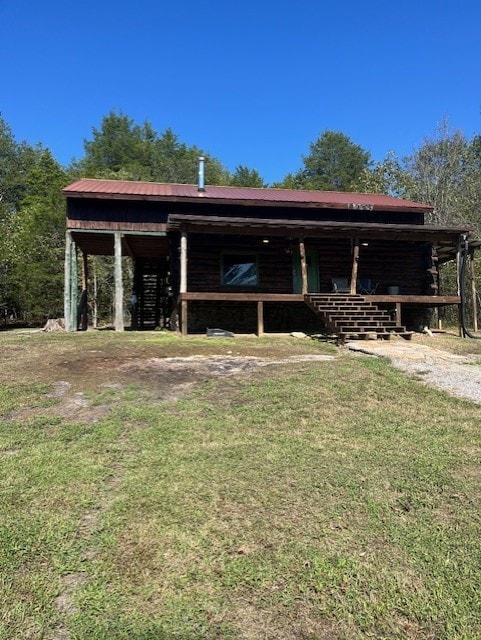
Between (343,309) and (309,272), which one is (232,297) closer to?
(343,309)

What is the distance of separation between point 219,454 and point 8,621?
208cm

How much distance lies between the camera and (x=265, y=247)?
52.1ft

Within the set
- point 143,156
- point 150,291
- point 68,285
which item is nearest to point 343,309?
point 68,285

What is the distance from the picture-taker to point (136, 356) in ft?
28.3

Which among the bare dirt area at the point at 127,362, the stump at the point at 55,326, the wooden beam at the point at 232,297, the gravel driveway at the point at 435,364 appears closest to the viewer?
the bare dirt area at the point at 127,362

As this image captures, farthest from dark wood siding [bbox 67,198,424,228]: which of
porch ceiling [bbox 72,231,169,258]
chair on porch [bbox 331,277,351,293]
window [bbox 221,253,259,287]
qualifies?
chair on porch [bbox 331,277,351,293]

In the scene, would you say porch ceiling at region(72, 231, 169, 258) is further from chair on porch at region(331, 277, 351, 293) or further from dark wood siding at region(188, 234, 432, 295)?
chair on porch at region(331, 277, 351, 293)

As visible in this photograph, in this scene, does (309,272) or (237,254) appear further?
(309,272)

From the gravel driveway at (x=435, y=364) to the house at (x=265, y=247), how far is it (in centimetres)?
311

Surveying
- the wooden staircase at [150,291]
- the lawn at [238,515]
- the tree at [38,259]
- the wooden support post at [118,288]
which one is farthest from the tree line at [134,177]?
the lawn at [238,515]

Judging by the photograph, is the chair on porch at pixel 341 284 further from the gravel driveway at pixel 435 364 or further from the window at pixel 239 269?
the gravel driveway at pixel 435 364

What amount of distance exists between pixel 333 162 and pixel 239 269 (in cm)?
4222

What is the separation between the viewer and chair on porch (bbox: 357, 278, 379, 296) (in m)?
16.3

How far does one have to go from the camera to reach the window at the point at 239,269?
15.9 meters
